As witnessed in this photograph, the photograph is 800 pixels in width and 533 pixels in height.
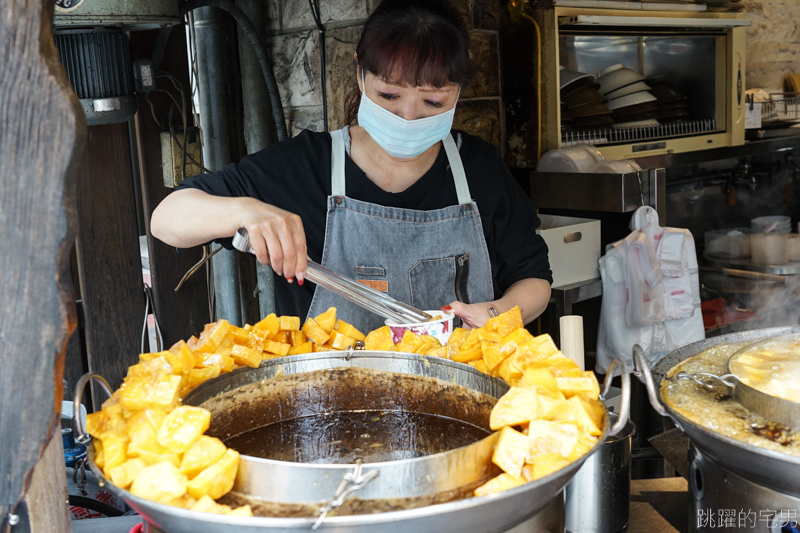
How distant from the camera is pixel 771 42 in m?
4.46

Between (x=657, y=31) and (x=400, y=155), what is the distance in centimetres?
205

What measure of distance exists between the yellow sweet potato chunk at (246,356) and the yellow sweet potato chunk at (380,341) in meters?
0.20

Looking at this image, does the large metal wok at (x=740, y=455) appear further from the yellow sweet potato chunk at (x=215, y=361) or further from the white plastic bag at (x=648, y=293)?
the white plastic bag at (x=648, y=293)

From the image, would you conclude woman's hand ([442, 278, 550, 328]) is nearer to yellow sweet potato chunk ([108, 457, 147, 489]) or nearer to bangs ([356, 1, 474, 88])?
bangs ([356, 1, 474, 88])

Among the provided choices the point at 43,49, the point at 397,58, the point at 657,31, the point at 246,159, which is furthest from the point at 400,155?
the point at 657,31

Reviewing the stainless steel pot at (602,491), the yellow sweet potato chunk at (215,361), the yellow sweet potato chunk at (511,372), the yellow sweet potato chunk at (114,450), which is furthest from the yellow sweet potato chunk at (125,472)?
the stainless steel pot at (602,491)

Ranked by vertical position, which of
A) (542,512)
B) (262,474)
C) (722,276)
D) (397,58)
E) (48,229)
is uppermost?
(397,58)

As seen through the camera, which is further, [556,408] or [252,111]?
[252,111]

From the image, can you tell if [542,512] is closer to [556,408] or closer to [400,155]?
[556,408]

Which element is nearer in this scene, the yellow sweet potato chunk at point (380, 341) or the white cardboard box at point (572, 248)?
the yellow sweet potato chunk at point (380, 341)

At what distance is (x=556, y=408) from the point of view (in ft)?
2.90

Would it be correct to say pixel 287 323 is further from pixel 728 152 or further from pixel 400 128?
pixel 728 152

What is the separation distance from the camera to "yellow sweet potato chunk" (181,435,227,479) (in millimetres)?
782

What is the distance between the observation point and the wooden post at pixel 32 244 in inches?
23.4
